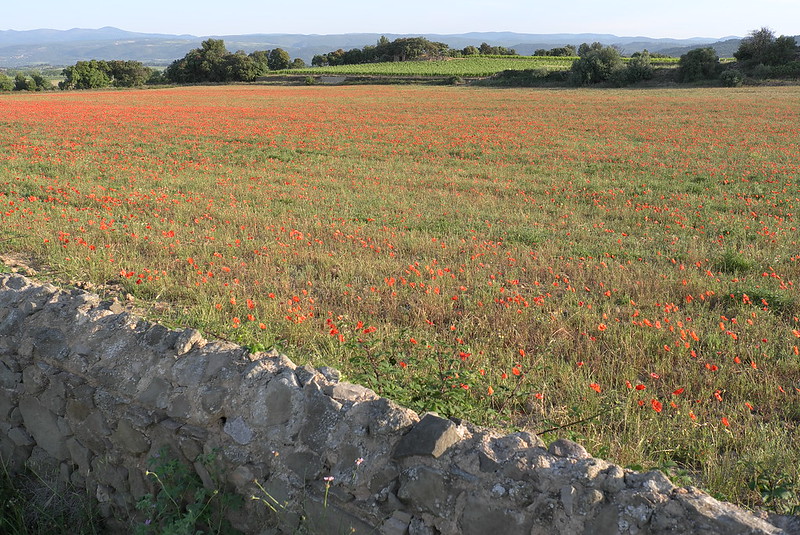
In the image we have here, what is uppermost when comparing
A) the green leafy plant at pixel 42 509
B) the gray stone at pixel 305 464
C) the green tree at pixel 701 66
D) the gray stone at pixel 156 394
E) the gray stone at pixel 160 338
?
the green tree at pixel 701 66

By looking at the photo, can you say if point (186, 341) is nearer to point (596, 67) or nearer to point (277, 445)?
point (277, 445)

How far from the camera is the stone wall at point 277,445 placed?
2.41m

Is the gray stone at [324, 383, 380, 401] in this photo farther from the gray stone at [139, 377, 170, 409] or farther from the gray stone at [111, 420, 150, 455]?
the gray stone at [111, 420, 150, 455]

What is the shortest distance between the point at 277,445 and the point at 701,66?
66.5 metres

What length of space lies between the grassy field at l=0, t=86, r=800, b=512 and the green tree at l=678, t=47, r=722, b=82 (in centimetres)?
4579

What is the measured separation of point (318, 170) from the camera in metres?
15.3

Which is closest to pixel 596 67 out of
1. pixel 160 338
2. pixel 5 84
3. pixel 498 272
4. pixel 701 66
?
pixel 701 66

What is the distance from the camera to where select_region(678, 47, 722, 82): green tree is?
187ft

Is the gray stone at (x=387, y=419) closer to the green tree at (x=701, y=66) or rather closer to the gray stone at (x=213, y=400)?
the gray stone at (x=213, y=400)

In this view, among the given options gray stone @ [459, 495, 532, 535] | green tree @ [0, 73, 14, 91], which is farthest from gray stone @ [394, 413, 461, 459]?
green tree @ [0, 73, 14, 91]

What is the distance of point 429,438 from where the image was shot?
8.81 feet

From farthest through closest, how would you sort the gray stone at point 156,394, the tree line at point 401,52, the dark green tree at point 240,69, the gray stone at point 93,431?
the tree line at point 401,52 < the dark green tree at point 240,69 < the gray stone at point 93,431 < the gray stone at point 156,394

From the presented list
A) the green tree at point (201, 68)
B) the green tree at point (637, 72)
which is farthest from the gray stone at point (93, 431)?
the green tree at point (201, 68)

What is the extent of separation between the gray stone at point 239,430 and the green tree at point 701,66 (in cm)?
6538
